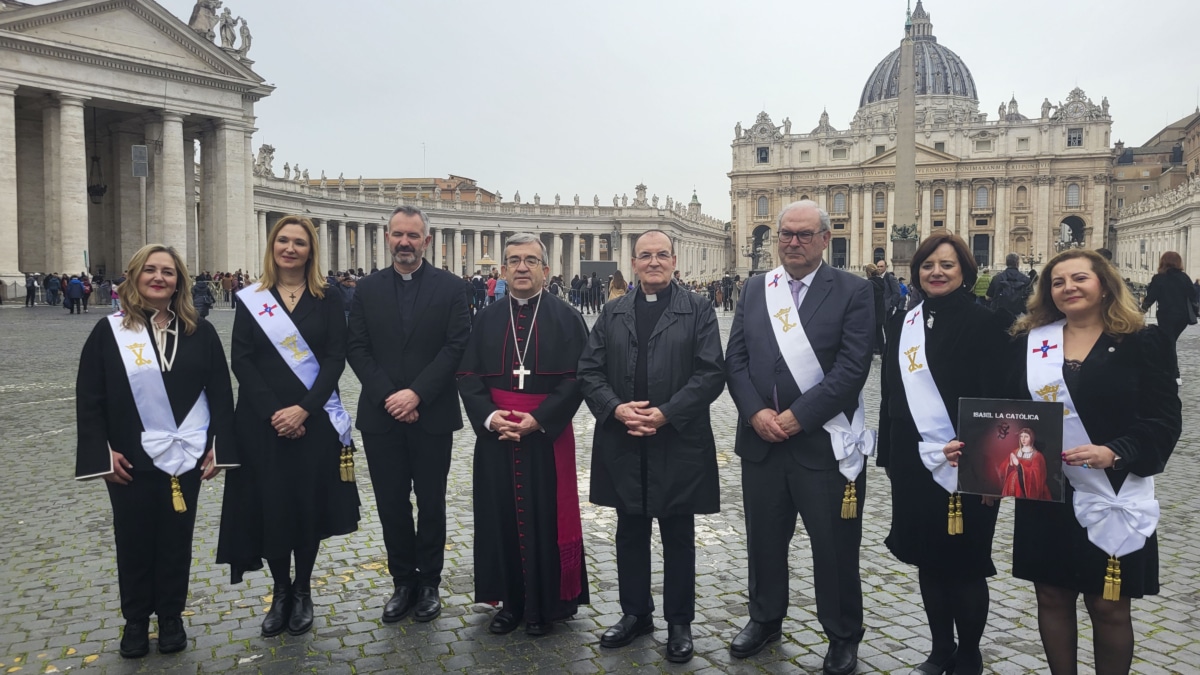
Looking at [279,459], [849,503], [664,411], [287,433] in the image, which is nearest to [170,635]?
[279,459]

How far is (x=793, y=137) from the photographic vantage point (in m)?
92.9

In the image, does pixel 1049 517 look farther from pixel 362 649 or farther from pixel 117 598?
pixel 117 598

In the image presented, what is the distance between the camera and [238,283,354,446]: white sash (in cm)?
461

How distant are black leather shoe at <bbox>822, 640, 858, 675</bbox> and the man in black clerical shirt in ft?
2.18

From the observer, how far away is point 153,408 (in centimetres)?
424

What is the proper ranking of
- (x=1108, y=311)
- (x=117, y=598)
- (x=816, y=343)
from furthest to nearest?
1. (x=117, y=598)
2. (x=816, y=343)
3. (x=1108, y=311)

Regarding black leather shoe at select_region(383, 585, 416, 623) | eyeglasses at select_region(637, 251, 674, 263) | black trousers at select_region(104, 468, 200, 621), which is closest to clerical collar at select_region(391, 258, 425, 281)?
eyeglasses at select_region(637, 251, 674, 263)

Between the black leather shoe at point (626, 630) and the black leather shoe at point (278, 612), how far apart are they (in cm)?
170

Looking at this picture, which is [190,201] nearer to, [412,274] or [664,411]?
[412,274]

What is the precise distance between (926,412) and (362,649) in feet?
9.74

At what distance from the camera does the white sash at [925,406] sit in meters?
3.76

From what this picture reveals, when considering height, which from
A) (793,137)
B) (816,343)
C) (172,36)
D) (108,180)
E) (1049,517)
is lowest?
(1049,517)

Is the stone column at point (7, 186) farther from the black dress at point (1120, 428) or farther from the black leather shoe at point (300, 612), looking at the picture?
the black dress at point (1120, 428)

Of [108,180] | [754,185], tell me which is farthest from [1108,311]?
[754,185]
